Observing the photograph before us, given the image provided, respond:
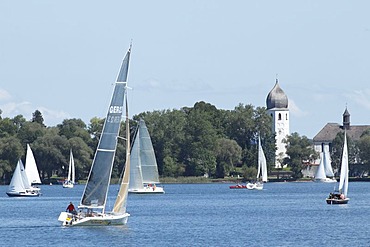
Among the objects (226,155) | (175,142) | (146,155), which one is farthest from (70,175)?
(146,155)

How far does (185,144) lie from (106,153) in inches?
4038

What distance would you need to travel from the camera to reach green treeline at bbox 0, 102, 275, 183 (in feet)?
500

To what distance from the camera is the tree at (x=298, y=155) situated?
17050 centimetres

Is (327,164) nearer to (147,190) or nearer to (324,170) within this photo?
(324,170)

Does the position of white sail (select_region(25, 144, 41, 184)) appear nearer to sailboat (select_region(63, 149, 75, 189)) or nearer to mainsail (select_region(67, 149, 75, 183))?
sailboat (select_region(63, 149, 75, 189))

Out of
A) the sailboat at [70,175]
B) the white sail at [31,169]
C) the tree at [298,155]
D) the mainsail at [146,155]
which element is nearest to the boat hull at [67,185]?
the sailboat at [70,175]

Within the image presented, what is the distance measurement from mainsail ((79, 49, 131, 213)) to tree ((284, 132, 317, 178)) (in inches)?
4434

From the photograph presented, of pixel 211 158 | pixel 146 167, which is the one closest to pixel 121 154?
pixel 211 158

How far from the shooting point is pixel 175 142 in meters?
162

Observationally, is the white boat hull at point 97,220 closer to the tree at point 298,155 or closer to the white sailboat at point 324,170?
the white sailboat at point 324,170

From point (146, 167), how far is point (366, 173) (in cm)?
8517

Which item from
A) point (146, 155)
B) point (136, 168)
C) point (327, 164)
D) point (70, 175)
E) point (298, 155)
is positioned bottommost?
point (136, 168)

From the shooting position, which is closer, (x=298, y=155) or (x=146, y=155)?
(x=146, y=155)

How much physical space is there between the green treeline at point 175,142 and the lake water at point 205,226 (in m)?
58.3
